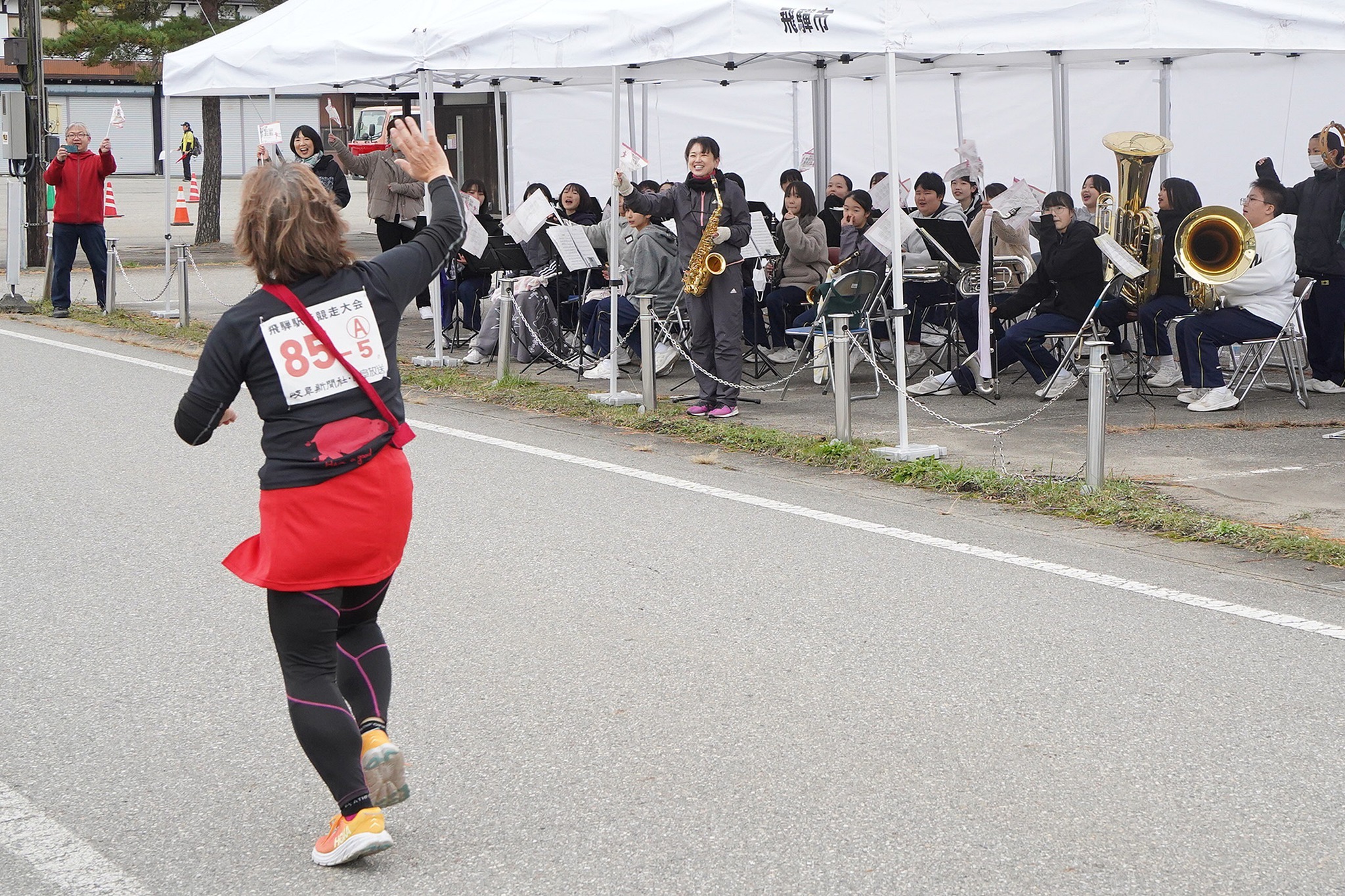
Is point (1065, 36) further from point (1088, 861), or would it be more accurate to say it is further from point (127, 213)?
point (127, 213)

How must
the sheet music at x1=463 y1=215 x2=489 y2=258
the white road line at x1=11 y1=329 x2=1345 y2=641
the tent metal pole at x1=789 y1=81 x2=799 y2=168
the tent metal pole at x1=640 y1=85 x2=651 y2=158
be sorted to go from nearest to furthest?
1. the white road line at x1=11 y1=329 x2=1345 y2=641
2. the sheet music at x1=463 y1=215 x2=489 y2=258
3. the tent metal pole at x1=640 y1=85 x2=651 y2=158
4. the tent metal pole at x1=789 y1=81 x2=799 y2=168

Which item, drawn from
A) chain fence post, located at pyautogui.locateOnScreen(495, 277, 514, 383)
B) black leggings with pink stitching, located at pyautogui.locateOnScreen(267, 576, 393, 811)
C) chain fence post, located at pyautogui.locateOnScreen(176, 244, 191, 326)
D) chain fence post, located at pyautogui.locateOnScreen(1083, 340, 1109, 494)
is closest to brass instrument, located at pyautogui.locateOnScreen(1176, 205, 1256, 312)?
chain fence post, located at pyautogui.locateOnScreen(1083, 340, 1109, 494)

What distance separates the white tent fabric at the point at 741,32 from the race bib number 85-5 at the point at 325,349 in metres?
5.37

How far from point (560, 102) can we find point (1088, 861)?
19.4 meters

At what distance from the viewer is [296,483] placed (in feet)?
11.5

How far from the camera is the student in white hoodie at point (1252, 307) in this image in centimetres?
1066

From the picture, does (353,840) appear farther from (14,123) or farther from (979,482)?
(14,123)

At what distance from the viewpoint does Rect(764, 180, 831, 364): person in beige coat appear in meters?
12.7

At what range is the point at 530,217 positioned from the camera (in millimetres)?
11781

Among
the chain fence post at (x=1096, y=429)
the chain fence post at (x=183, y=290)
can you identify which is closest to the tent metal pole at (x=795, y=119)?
the chain fence post at (x=183, y=290)

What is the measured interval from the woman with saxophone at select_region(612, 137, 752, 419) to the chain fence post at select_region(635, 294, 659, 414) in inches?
11.3

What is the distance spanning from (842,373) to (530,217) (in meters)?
3.67

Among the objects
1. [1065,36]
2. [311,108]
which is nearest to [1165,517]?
[1065,36]

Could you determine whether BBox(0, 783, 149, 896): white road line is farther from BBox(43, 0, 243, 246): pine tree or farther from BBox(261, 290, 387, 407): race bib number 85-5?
BBox(43, 0, 243, 246): pine tree
